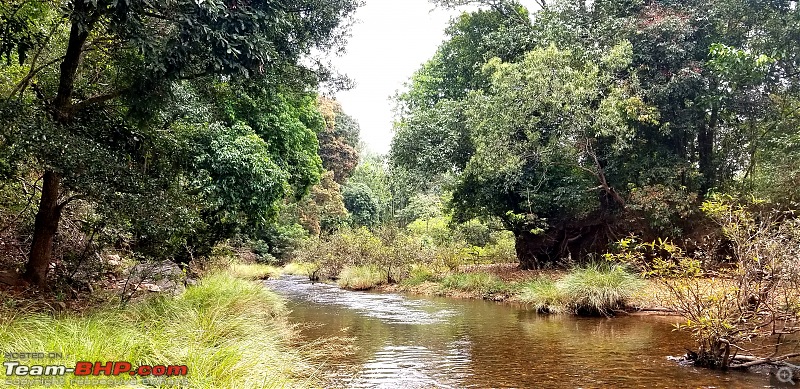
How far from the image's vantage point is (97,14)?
575cm

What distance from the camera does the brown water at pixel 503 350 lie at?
682 cm

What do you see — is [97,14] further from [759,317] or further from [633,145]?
[633,145]

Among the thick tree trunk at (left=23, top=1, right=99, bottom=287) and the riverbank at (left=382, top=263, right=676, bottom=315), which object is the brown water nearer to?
the riverbank at (left=382, top=263, right=676, bottom=315)

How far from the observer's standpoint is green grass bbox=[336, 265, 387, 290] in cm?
2219

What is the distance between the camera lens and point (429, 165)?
2122cm

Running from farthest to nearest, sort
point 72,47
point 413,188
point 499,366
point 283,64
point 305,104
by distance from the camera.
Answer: point 413,188 < point 305,104 < point 283,64 < point 499,366 < point 72,47

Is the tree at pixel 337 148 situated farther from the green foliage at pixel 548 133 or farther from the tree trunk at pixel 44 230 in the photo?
the tree trunk at pixel 44 230

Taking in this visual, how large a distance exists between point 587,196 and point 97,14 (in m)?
16.7

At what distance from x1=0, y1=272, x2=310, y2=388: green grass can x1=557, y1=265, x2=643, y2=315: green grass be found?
830 cm

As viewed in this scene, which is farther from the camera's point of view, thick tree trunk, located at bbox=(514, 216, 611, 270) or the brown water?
thick tree trunk, located at bbox=(514, 216, 611, 270)

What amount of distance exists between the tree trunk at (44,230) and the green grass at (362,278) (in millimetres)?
15185

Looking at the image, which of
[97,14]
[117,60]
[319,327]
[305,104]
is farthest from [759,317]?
[305,104]

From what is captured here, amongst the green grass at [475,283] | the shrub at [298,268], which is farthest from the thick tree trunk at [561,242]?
the shrub at [298,268]

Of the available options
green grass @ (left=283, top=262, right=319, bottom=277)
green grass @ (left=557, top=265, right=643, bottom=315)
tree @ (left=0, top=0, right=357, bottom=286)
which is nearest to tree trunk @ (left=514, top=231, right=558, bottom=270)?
green grass @ (left=557, top=265, right=643, bottom=315)
